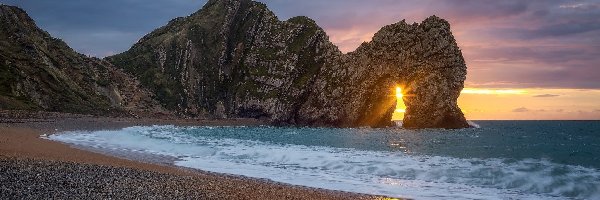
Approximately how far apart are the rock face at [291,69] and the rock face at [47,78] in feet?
83.9

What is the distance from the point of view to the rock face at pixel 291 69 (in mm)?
94812

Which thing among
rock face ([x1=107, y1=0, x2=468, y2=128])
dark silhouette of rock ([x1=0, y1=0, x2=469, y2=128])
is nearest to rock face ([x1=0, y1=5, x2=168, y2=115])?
dark silhouette of rock ([x1=0, y1=0, x2=469, y2=128])

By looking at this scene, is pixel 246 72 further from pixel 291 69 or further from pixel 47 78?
pixel 47 78

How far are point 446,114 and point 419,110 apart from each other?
519 centimetres

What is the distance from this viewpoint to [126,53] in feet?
534

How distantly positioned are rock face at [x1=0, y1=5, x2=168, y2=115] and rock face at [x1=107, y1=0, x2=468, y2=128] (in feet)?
83.9

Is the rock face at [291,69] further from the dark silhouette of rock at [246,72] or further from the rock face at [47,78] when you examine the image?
the rock face at [47,78]

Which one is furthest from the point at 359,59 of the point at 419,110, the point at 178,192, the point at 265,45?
the point at 178,192

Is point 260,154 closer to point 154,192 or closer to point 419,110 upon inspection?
point 154,192

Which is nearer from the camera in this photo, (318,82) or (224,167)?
(224,167)

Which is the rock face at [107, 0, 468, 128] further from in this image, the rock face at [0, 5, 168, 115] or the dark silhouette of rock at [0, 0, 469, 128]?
the rock face at [0, 5, 168, 115]

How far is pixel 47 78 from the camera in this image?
89625mm

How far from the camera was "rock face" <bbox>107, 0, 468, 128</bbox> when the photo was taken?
94812mm

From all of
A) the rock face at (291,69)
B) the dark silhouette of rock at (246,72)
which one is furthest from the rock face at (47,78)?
the rock face at (291,69)
